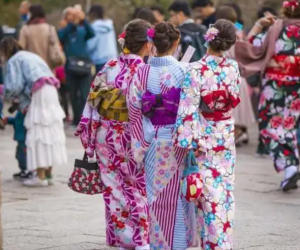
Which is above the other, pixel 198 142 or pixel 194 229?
pixel 198 142

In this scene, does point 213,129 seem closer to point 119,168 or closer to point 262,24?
point 119,168

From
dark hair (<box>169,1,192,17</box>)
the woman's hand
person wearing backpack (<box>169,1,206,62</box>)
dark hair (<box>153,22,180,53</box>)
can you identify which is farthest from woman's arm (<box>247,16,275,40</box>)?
dark hair (<box>153,22,180,53</box>)

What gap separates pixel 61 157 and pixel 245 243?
3697 millimetres

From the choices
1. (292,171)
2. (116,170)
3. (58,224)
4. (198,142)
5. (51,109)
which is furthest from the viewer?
(51,109)

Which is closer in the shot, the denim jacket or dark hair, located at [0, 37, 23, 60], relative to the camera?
the denim jacket

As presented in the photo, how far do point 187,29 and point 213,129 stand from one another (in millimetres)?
4815

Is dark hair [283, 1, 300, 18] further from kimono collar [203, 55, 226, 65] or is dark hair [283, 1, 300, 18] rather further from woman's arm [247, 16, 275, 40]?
kimono collar [203, 55, 226, 65]

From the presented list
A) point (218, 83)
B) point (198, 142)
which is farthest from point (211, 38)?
point (198, 142)

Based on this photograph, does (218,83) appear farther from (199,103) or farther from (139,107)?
(139,107)

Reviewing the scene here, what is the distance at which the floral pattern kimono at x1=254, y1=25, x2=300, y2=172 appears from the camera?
32.1 ft

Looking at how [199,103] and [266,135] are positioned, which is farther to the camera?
[266,135]

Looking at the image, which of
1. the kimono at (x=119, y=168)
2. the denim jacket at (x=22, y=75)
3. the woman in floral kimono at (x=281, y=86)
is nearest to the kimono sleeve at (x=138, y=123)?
the kimono at (x=119, y=168)

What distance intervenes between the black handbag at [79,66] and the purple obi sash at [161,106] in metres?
9.01

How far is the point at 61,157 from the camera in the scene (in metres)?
10.6
